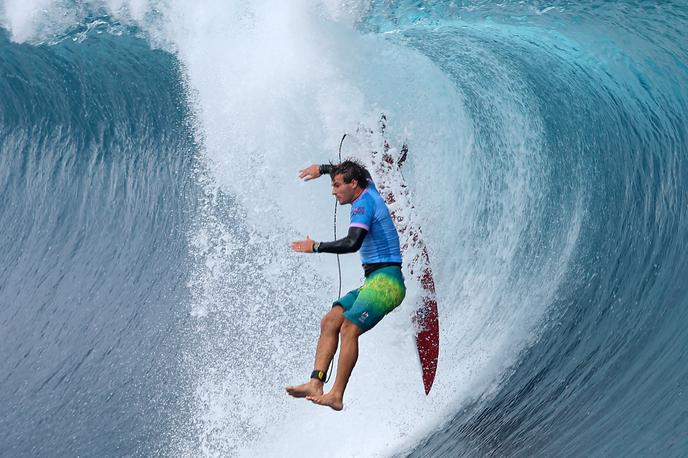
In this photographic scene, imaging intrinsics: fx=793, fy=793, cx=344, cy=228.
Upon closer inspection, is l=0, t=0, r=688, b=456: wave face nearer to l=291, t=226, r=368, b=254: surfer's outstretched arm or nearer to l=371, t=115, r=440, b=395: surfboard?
l=371, t=115, r=440, b=395: surfboard

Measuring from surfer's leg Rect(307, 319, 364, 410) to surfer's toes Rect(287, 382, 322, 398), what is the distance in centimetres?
2

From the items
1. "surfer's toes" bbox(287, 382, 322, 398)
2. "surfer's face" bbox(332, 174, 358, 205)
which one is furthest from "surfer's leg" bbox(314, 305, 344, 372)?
"surfer's face" bbox(332, 174, 358, 205)

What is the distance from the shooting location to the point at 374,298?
4805 mm

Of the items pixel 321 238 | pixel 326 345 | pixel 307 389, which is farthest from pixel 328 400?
pixel 321 238

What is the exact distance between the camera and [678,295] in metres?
6.29

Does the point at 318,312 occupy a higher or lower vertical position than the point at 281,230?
lower

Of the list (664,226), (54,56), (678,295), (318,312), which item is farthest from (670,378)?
(54,56)

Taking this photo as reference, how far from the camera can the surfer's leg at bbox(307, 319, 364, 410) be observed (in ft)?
14.8

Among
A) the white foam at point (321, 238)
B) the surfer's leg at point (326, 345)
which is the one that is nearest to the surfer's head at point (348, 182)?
the surfer's leg at point (326, 345)

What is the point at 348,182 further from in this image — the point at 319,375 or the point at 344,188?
the point at 319,375

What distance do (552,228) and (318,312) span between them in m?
2.36

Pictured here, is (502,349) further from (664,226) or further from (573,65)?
(573,65)

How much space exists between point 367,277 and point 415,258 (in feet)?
3.22

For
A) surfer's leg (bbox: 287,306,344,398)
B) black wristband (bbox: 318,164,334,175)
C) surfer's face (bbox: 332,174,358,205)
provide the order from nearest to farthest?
surfer's leg (bbox: 287,306,344,398) < surfer's face (bbox: 332,174,358,205) < black wristband (bbox: 318,164,334,175)
